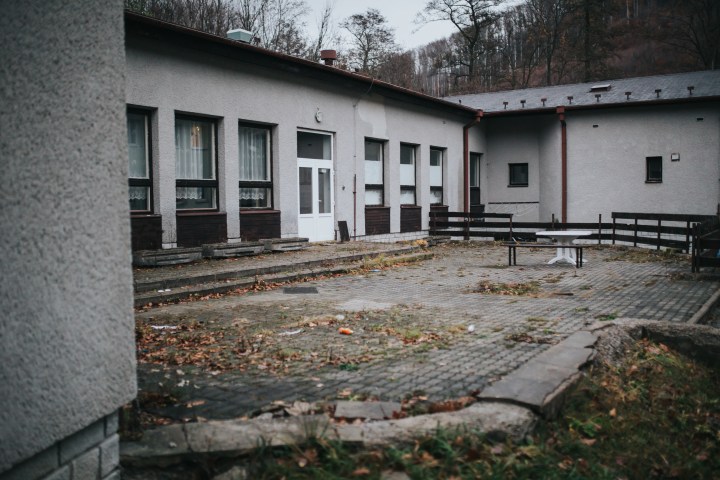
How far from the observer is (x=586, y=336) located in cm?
574

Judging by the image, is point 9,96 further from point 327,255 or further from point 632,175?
point 632,175

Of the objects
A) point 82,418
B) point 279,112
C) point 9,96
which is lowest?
point 82,418

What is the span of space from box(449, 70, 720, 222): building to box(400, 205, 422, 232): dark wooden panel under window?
4.78 metres

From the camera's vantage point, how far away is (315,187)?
1714 centimetres

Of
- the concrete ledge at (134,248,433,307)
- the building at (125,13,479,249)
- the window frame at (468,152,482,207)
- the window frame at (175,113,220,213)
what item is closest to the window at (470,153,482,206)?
the window frame at (468,152,482,207)

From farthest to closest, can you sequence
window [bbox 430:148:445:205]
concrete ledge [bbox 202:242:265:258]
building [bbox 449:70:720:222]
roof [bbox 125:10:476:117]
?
window [bbox 430:148:445:205]
building [bbox 449:70:720:222]
concrete ledge [bbox 202:242:265:258]
roof [bbox 125:10:476:117]

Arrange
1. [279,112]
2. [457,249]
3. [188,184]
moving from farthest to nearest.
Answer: [457,249] < [279,112] < [188,184]

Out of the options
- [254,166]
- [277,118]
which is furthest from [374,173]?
[254,166]

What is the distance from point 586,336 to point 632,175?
1909 centimetres

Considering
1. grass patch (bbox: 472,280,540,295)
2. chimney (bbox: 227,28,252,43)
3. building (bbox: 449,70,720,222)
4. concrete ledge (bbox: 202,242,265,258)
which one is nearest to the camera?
grass patch (bbox: 472,280,540,295)

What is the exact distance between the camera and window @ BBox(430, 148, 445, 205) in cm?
2290

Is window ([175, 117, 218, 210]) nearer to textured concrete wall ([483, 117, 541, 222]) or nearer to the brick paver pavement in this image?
the brick paver pavement

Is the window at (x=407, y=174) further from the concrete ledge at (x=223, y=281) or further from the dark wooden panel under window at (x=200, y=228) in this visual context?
the dark wooden panel under window at (x=200, y=228)

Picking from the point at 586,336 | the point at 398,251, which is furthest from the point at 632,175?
the point at 586,336
